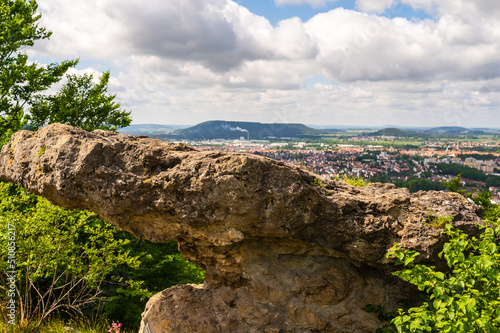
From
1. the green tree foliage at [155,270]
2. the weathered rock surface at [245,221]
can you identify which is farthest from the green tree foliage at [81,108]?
the weathered rock surface at [245,221]

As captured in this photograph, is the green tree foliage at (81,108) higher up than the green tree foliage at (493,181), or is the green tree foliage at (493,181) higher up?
the green tree foliage at (81,108)

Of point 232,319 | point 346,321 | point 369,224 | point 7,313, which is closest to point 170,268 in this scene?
point 7,313

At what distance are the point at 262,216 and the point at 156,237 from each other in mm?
2229

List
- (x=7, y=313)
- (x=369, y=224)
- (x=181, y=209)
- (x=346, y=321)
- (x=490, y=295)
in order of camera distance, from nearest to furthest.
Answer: (x=490, y=295)
(x=181, y=209)
(x=369, y=224)
(x=346, y=321)
(x=7, y=313)

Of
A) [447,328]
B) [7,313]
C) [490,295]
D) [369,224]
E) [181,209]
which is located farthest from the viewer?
[7,313]

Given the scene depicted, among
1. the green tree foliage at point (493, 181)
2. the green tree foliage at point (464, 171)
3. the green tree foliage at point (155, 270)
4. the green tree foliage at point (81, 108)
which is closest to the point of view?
the green tree foliage at point (155, 270)

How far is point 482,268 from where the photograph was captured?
4254 millimetres

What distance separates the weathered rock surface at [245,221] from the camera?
574 cm

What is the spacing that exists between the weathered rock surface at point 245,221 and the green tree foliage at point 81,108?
12.5m

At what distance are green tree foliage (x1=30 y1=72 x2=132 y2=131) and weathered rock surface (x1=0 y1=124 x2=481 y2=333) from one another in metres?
12.5

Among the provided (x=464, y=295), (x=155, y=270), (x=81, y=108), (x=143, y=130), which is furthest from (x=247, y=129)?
(x=464, y=295)

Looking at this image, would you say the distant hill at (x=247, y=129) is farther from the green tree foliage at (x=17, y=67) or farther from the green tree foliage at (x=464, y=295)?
the green tree foliage at (x=464, y=295)

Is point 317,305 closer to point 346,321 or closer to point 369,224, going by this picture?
point 346,321

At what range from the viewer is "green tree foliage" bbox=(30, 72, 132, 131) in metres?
18.4
